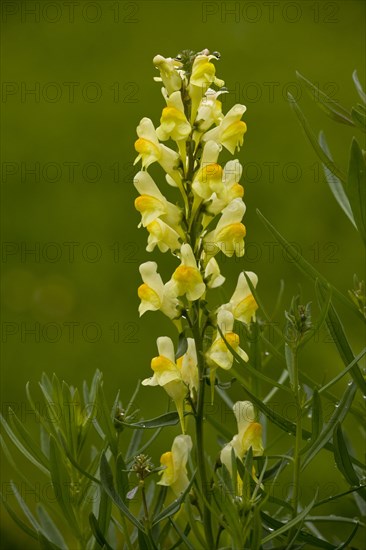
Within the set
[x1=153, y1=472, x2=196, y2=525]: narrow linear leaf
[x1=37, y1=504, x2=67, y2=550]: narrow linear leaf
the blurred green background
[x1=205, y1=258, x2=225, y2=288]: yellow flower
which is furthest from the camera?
the blurred green background

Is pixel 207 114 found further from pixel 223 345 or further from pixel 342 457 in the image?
pixel 342 457

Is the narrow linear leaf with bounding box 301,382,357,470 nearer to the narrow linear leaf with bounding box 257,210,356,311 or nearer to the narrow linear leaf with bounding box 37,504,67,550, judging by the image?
the narrow linear leaf with bounding box 257,210,356,311

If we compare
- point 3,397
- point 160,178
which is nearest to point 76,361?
point 3,397

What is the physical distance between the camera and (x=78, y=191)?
325 cm

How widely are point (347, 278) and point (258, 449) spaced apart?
173cm

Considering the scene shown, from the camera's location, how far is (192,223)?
1.09 meters

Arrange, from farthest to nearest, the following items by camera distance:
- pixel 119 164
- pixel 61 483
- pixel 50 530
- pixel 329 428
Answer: pixel 119 164
pixel 50 530
pixel 61 483
pixel 329 428

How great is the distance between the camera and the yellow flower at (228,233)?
1089mm

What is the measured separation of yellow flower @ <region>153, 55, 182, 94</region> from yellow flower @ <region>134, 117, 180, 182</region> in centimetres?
5

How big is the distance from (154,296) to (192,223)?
0.10 meters

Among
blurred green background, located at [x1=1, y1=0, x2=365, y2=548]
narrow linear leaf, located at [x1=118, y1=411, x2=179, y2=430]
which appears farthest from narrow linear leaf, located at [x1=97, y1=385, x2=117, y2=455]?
blurred green background, located at [x1=1, y1=0, x2=365, y2=548]

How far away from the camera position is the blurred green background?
2.74 metres

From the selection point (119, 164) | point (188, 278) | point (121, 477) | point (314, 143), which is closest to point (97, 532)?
point (121, 477)

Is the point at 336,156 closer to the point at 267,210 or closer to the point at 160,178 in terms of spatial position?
the point at 267,210
